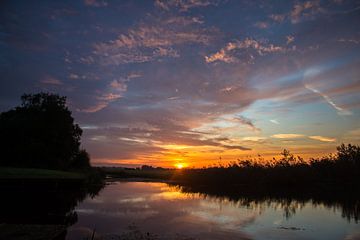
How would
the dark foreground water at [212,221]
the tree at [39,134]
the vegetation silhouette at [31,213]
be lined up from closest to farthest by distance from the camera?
the vegetation silhouette at [31,213] → the dark foreground water at [212,221] → the tree at [39,134]

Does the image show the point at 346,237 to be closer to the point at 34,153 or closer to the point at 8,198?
the point at 8,198

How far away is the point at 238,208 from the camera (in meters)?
27.0

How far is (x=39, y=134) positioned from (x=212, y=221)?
42560mm

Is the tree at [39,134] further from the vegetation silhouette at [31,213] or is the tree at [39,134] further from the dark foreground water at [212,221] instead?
the dark foreground water at [212,221]

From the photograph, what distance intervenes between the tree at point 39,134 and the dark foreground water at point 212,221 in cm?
2833

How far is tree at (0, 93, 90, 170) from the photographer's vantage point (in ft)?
163

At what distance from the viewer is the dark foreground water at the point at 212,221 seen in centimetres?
1638

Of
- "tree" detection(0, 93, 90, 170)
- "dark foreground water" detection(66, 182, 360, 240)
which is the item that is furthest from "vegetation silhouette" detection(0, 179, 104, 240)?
"tree" detection(0, 93, 90, 170)

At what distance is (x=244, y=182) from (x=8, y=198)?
3765 centimetres

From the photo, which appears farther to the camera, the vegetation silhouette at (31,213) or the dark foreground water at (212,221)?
the dark foreground water at (212,221)

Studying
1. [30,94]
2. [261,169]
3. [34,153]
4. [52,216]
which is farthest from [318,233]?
[30,94]

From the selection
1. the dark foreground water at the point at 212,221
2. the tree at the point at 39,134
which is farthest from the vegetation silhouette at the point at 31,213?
the tree at the point at 39,134

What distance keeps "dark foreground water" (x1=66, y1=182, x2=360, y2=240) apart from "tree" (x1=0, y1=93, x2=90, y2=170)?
1115 inches

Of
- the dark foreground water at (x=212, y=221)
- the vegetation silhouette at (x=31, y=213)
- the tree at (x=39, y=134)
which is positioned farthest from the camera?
the tree at (x=39, y=134)
